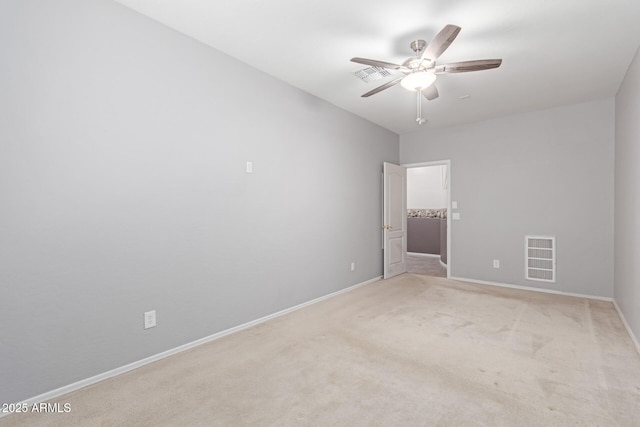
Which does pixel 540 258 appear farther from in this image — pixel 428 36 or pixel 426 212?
pixel 426 212

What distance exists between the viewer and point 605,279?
3.95m

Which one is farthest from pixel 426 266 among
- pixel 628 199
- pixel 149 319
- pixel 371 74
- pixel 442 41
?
pixel 149 319

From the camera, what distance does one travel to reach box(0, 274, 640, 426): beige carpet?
171 centimetres

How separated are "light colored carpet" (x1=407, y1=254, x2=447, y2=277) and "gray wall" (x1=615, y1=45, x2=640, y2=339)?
2525 mm

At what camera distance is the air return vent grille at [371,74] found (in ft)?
10.2

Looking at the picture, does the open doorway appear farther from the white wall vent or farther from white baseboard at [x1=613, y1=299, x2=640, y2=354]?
white baseboard at [x1=613, y1=299, x2=640, y2=354]

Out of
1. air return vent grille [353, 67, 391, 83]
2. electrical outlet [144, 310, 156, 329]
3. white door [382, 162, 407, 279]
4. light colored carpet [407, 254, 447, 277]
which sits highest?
air return vent grille [353, 67, 391, 83]

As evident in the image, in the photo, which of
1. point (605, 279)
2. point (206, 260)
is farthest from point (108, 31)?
point (605, 279)

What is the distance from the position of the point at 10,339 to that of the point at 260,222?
1937mm

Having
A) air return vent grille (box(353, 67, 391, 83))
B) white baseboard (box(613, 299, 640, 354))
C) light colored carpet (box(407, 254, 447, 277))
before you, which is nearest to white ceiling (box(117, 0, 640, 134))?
air return vent grille (box(353, 67, 391, 83))

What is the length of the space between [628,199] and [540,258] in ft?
5.25

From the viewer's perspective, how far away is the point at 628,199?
3023 mm

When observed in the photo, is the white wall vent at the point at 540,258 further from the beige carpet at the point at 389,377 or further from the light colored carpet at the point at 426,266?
the light colored carpet at the point at 426,266

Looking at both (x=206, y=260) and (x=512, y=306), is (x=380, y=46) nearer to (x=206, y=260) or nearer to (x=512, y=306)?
(x=206, y=260)
